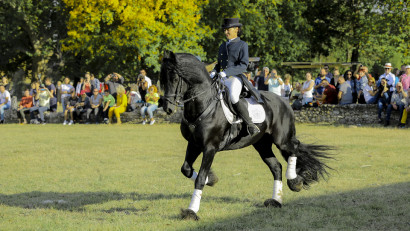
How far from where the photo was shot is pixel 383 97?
21.0 m

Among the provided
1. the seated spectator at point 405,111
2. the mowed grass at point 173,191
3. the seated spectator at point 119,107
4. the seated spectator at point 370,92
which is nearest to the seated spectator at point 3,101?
the seated spectator at point 119,107

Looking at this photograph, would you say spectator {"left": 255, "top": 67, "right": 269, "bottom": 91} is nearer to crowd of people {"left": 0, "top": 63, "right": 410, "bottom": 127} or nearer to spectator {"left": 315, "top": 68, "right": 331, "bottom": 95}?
crowd of people {"left": 0, "top": 63, "right": 410, "bottom": 127}

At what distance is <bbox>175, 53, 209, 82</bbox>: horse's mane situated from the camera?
6.75 m

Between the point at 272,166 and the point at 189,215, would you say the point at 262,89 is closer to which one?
the point at 272,166

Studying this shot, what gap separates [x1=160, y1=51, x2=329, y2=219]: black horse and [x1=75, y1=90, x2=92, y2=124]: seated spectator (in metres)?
18.3

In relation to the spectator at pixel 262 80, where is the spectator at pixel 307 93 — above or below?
below

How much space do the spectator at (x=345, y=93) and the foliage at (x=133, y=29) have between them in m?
12.7

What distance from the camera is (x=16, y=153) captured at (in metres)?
14.7

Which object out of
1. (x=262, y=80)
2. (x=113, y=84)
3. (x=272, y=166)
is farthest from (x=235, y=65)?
(x=113, y=84)

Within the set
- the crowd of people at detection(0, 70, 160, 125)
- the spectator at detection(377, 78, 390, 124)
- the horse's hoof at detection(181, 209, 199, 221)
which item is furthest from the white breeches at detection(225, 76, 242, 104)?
the crowd of people at detection(0, 70, 160, 125)

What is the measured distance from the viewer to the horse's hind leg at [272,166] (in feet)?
25.3

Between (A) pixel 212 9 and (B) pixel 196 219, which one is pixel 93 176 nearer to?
(B) pixel 196 219

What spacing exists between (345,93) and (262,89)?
348cm

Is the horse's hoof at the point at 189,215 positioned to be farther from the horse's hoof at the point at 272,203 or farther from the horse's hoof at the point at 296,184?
the horse's hoof at the point at 296,184
